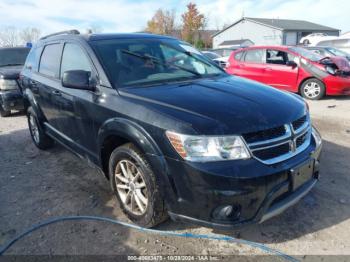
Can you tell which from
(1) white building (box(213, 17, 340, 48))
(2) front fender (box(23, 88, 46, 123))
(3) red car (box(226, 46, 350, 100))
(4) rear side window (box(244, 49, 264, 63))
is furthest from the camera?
(1) white building (box(213, 17, 340, 48))

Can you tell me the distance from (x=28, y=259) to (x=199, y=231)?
4.99 feet

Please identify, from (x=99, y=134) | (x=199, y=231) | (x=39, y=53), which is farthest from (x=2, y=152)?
(x=199, y=231)

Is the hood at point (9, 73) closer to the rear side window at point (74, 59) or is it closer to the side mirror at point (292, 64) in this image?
the rear side window at point (74, 59)

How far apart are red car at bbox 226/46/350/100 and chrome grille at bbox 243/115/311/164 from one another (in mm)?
6466

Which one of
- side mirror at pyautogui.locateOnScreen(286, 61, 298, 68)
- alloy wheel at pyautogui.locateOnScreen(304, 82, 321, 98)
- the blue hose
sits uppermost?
side mirror at pyautogui.locateOnScreen(286, 61, 298, 68)

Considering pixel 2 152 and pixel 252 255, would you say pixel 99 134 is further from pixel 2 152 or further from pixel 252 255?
pixel 2 152

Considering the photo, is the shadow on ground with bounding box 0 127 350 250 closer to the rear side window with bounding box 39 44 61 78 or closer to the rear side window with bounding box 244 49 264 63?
the rear side window with bounding box 39 44 61 78

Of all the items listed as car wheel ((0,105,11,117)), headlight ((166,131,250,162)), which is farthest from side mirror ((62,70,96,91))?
car wheel ((0,105,11,117))

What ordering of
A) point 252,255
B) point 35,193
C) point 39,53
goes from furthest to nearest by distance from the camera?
point 39,53
point 35,193
point 252,255

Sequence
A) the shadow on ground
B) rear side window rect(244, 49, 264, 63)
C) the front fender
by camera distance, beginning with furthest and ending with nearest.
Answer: rear side window rect(244, 49, 264, 63) < the front fender < the shadow on ground

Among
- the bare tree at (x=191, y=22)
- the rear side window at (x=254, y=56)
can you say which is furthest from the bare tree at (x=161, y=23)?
the rear side window at (x=254, y=56)

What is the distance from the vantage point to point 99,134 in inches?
120

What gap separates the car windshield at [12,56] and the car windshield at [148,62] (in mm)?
6535

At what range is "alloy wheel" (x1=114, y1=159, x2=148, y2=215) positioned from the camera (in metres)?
2.80
